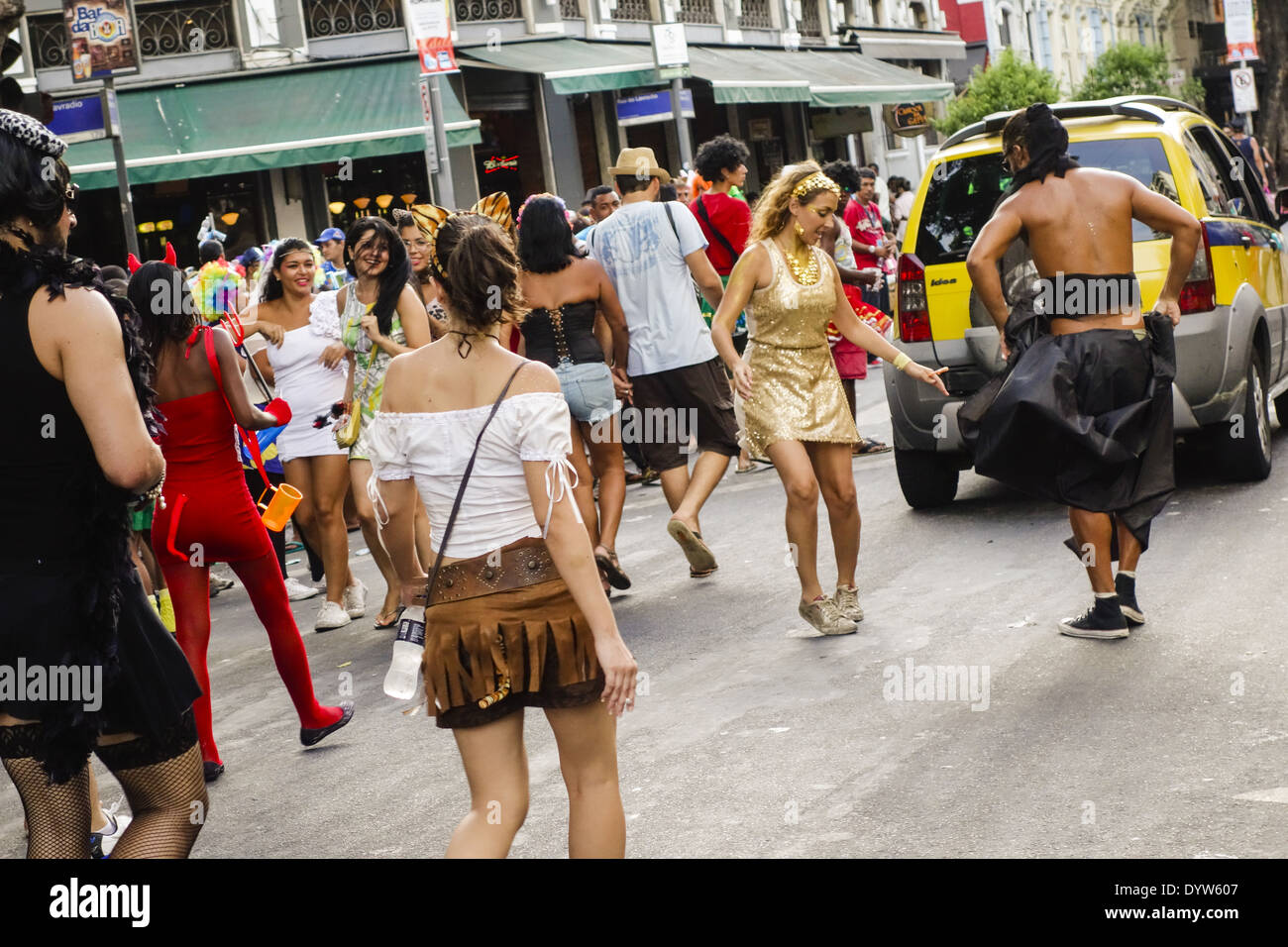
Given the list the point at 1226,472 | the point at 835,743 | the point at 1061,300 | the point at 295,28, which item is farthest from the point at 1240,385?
the point at 295,28

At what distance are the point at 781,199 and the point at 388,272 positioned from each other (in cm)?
201

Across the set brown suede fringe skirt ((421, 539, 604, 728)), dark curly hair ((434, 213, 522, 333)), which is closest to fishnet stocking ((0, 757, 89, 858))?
brown suede fringe skirt ((421, 539, 604, 728))

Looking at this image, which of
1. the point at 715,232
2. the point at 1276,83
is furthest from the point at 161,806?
the point at 1276,83

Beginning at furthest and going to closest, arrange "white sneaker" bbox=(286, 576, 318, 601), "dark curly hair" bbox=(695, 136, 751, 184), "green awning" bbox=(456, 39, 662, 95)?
"green awning" bbox=(456, 39, 662, 95) < "dark curly hair" bbox=(695, 136, 751, 184) < "white sneaker" bbox=(286, 576, 318, 601)

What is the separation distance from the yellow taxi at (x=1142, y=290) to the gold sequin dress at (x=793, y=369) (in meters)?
1.52

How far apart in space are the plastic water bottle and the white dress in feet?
15.8

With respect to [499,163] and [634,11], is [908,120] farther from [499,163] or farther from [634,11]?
[499,163]

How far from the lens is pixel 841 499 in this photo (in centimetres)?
729

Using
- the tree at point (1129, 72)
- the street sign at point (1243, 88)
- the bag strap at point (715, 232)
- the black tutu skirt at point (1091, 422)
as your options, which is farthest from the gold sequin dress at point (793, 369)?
the tree at point (1129, 72)

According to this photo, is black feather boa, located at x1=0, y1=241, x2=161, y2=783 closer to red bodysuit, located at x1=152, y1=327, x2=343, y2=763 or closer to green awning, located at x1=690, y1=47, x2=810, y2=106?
red bodysuit, located at x1=152, y1=327, x2=343, y2=763

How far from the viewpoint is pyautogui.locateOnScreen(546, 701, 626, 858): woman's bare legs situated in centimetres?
372

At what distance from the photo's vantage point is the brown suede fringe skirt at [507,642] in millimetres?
3648

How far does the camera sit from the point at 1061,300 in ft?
21.9
